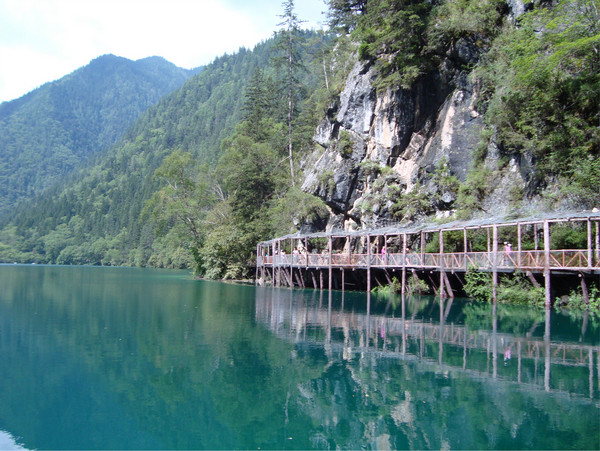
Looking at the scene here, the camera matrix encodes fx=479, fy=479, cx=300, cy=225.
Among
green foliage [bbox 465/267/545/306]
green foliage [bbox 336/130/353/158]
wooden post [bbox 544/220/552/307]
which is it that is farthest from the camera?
green foliage [bbox 336/130/353/158]

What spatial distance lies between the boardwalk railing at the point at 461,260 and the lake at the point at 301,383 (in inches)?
103

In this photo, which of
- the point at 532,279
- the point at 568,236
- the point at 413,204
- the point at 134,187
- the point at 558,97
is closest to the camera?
the point at 568,236

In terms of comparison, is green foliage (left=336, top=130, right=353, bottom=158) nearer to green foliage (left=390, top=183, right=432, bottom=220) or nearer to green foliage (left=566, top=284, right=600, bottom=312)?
green foliage (left=390, top=183, right=432, bottom=220)

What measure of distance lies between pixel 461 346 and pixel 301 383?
6288mm

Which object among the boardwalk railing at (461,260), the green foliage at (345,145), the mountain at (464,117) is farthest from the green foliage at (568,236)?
the green foliage at (345,145)

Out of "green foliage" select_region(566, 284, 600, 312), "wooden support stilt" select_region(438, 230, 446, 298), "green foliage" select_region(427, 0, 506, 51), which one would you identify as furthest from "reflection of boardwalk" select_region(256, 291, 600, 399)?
"green foliage" select_region(427, 0, 506, 51)

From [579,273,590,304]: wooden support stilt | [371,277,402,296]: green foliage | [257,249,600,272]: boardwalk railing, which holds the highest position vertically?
[257,249,600,272]: boardwalk railing

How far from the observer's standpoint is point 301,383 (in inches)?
447

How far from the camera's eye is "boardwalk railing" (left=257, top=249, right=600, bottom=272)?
70.9 ft

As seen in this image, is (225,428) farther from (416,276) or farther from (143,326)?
(416,276)

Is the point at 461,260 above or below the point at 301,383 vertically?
above

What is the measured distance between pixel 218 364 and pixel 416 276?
67.7 ft

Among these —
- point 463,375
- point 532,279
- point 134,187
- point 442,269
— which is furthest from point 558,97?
point 134,187

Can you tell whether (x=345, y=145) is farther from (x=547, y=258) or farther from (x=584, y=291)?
(x=584, y=291)
